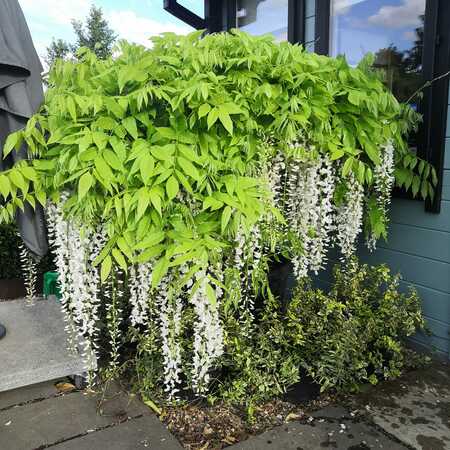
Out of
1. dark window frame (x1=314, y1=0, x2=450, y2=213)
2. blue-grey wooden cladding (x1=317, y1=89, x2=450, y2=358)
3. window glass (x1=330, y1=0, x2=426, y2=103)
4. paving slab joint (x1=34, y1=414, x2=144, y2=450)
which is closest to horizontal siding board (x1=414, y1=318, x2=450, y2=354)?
blue-grey wooden cladding (x1=317, y1=89, x2=450, y2=358)

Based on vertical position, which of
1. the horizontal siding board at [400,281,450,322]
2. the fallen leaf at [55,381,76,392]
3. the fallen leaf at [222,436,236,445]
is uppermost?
the horizontal siding board at [400,281,450,322]

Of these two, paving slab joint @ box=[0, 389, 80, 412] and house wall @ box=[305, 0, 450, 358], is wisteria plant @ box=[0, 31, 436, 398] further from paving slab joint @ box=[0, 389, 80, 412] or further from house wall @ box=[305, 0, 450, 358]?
house wall @ box=[305, 0, 450, 358]

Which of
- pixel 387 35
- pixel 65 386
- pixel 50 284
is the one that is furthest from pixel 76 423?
pixel 387 35

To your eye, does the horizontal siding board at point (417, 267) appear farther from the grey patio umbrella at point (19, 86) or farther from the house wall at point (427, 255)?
the grey patio umbrella at point (19, 86)

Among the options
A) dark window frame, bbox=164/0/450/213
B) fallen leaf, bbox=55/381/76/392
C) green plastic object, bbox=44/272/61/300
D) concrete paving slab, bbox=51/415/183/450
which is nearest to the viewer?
concrete paving slab, bbox=51/415/183/450

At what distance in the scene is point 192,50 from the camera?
215 cm

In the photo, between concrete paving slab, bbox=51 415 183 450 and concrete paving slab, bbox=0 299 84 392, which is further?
concrete paving slab, bbox=0 299 84 392

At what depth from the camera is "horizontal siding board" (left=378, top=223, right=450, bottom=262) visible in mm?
2916

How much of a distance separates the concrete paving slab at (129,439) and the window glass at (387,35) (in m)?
2.50

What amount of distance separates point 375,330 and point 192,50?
1.86 metres

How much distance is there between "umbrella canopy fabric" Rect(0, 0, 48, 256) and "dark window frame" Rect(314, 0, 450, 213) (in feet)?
7.57

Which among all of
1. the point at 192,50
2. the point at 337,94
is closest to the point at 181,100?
the point at 192,50

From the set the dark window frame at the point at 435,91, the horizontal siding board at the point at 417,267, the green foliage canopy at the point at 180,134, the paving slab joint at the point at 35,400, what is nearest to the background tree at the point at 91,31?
the dark window frame at the point at 435,91

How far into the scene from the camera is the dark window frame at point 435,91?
278 centimetres
